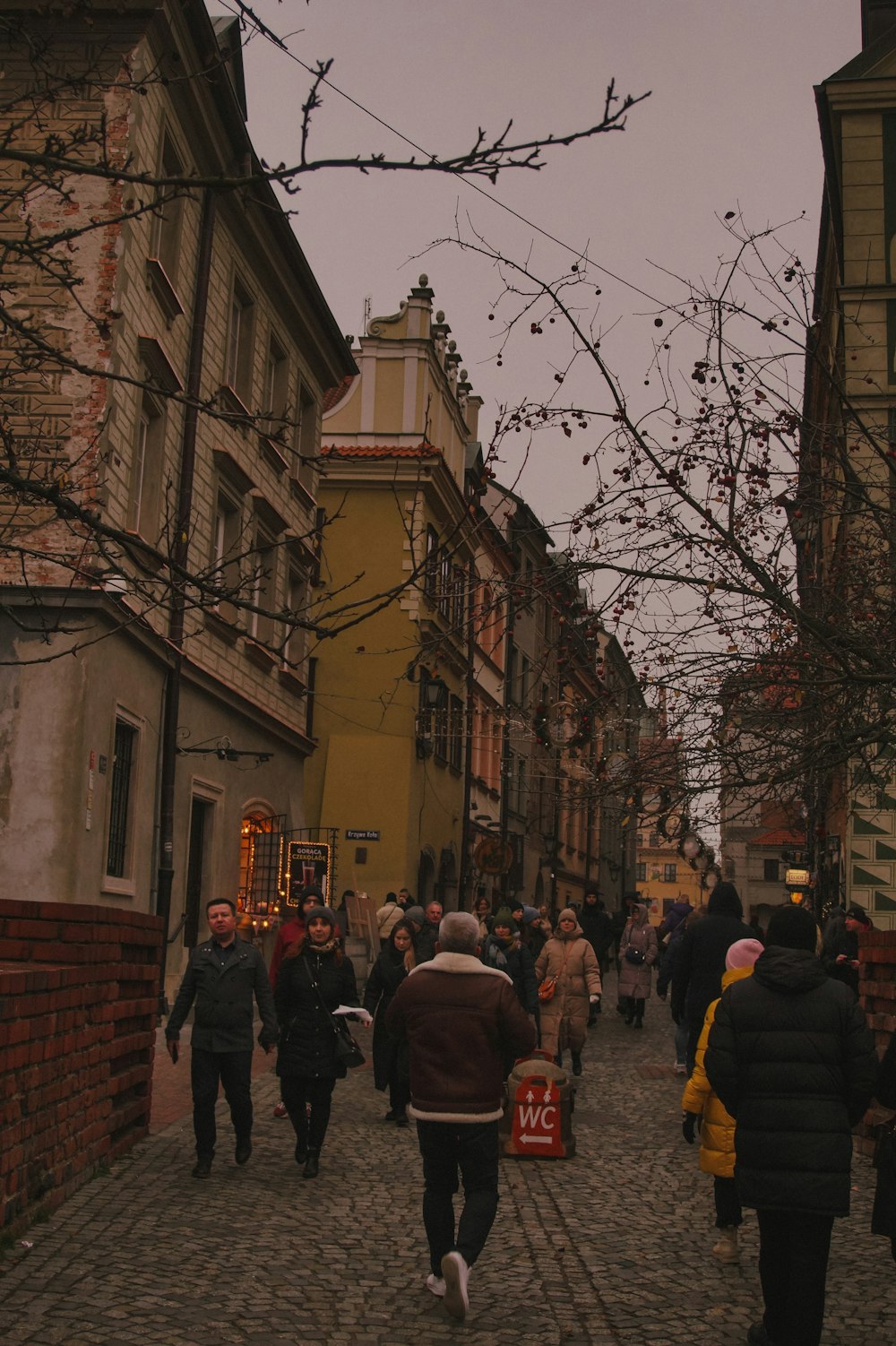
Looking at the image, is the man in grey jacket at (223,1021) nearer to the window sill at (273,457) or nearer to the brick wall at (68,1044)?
the brick wall at (68,1044)

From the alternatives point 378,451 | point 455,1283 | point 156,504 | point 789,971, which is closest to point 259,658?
point 156,504

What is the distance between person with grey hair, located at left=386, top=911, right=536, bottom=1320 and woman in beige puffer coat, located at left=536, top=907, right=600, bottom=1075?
8.83 metres

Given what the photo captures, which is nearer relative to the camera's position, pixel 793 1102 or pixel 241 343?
pixel 793 1102

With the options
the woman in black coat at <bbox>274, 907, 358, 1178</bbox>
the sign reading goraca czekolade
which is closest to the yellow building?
the sign reading goraca czekolade

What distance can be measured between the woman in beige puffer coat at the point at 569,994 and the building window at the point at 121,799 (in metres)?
4.99

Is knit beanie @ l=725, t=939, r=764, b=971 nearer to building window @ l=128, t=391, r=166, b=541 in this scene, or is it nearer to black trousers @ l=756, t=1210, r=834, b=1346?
black trousers @ l=756, t=1210, r=834, b=1346

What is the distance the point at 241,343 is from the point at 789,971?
64.7 feet

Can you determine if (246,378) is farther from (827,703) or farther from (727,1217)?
(727,1217)

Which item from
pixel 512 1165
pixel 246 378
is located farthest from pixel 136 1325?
pixel 246 378

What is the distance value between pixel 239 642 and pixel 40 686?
729 cm

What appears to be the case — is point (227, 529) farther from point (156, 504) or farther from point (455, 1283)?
point (455, 1283)

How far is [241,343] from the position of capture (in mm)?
24359

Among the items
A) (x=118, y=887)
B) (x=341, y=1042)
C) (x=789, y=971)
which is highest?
(x=118, y=887)

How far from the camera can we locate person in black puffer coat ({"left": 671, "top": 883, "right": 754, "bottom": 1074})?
11734mm
